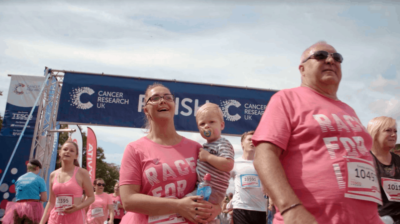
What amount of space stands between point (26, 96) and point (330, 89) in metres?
10.2

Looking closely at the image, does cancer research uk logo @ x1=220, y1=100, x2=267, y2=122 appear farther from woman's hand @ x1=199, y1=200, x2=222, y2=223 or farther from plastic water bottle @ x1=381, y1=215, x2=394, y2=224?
woman's hand @ x1=199, y1=200, x2=222, y2=223

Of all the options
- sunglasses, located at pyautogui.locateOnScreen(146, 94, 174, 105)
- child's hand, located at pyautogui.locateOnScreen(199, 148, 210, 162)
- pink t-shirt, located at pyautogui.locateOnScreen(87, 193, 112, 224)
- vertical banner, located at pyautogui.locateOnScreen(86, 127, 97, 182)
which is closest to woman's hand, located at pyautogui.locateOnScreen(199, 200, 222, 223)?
child's hand, located at pyautogui.locateOnScreen(199, 148, 210, 162)

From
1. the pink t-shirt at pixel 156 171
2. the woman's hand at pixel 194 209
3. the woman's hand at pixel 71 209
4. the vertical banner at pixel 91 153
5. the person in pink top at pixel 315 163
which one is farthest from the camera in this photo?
the vertical banner at pixel 91 153

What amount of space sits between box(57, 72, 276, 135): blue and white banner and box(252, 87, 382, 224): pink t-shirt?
7.90m

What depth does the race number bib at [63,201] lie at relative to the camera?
403 cm

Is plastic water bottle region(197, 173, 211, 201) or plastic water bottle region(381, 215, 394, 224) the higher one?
plastic water bottle region(197, 173, 211, 201)

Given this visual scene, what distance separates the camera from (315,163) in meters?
1.49

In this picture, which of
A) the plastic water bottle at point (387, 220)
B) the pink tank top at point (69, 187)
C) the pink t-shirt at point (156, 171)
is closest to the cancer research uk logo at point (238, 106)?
the pink tank top at point (69, 187)

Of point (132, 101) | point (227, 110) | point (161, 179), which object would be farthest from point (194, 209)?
point (227, 110)

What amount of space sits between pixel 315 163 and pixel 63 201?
3.63 m

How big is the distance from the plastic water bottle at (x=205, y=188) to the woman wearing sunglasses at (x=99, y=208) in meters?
6.29

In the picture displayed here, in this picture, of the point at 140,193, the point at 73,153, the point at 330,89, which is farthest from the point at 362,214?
the point at 73,153

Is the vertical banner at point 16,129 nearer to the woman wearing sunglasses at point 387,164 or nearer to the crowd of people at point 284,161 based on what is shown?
the crowd of people at point 284,161

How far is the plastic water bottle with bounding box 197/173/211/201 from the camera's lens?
1820mm
